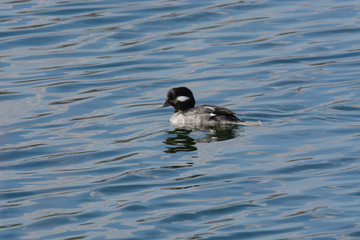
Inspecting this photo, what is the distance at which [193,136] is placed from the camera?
13922 mm

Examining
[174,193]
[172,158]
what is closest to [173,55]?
[172,158]

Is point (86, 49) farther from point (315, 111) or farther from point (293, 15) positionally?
point (315, 111)

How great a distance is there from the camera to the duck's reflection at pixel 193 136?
13.2m

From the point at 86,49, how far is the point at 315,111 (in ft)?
23.4

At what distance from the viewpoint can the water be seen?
9.80 metres

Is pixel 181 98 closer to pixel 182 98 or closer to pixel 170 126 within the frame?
pixel 182 98

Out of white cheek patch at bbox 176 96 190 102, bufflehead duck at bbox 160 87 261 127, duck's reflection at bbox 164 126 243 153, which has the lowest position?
duck's reflection at bbox 164 126 243 153

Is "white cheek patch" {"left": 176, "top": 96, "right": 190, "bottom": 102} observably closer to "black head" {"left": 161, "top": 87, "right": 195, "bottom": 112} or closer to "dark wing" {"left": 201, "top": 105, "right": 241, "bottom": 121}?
"black head" {"left": 161, "top": 87, "right": 195, "bottom": 112}

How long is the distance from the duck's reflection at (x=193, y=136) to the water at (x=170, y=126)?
0.03 metres

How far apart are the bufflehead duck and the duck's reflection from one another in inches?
3.9

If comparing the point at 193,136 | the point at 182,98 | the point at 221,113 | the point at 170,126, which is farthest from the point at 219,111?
the point at 182,98

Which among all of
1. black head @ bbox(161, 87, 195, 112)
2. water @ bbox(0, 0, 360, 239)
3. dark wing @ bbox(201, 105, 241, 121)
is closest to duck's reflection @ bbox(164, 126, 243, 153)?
water @ bbox(0, 0, 360, 239)

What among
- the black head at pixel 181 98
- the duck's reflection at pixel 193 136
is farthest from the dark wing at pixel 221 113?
the black head at pixel 181 98

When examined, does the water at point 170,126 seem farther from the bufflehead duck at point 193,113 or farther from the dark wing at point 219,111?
the dark wing at point 219,111
